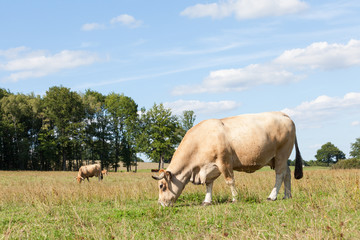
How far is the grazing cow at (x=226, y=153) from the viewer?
11.2 meters

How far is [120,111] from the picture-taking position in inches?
2926

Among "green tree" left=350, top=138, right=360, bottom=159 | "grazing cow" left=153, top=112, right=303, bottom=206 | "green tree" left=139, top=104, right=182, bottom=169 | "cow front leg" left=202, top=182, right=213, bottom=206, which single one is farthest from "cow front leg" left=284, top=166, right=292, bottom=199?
"green tree" left=350, top=138, right=360, bottom=159

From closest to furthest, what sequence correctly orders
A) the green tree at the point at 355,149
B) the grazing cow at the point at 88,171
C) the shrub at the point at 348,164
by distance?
the grazing cow at the point at 88,171 → the shrub at the point at 348,164 → the green tree at the point at 355,149

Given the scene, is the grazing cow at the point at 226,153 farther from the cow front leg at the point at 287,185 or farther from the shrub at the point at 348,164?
the shrub at the point at 348,164

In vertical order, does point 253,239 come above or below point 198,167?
below

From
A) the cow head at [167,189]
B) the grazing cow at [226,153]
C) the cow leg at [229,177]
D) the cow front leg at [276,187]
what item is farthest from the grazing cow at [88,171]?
the cow front leg at [276,187]

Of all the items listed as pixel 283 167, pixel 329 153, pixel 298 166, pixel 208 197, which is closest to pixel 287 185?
pixel 283 167

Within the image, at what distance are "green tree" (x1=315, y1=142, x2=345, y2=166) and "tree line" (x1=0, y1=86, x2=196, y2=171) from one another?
254 ft

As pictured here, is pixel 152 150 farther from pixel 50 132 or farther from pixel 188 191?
pixel 188 191

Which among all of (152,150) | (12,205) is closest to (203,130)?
(12,205)

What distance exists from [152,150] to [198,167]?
58772mm

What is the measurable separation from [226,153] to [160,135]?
186 ft

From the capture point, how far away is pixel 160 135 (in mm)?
67625

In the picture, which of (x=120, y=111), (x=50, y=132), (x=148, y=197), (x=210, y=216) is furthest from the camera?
(x=120, y=111)
